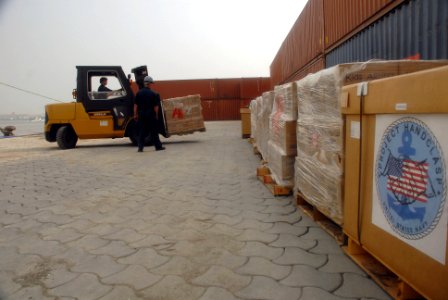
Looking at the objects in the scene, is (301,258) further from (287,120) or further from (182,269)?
(287,120)

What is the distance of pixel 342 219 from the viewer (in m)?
2.29

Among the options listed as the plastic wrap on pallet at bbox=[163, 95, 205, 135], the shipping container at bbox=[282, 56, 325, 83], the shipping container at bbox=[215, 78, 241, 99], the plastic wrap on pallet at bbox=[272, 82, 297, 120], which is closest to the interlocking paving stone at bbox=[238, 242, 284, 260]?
the plastic wrap on pallet at bbox=[272, 82, 297, 120]

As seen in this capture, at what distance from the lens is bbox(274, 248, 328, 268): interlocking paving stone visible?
2181 mm

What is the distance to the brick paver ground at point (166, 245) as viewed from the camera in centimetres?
192

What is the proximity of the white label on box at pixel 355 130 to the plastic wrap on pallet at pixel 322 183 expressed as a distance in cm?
32

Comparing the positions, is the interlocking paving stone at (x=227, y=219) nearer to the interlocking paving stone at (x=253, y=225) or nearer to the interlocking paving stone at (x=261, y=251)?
the interlocking paving stone at (x=253, y=225)

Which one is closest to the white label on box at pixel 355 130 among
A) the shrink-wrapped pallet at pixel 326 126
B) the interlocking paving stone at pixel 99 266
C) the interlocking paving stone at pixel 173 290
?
the shrink-wrapped pallet at pixel 326 126

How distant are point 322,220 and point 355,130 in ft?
3.43

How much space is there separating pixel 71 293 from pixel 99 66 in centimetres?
837

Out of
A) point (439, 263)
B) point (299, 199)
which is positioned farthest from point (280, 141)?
point (439, 263)

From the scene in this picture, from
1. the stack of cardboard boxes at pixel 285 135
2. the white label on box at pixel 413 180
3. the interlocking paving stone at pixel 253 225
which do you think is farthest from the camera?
the stack of cardboard boxes at pixel 285 135

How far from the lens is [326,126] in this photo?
99.7 inches

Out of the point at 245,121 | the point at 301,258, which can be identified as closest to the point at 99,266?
the point at 301,258

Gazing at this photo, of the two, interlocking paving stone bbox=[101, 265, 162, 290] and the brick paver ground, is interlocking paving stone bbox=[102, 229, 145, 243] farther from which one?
interlocking paving stone bbox=[101, 265, 162, 290]
